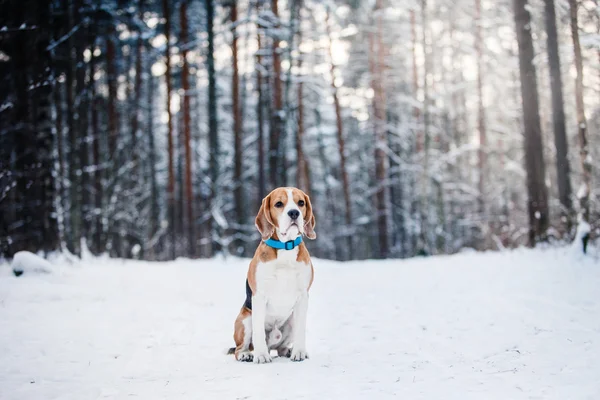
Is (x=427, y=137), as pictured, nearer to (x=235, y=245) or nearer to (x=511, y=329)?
(x=235, y=245)

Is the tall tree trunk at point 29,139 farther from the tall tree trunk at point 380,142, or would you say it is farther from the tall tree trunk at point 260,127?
the tall tree trunk at point 380,142

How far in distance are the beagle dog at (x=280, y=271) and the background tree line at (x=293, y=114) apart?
584cm

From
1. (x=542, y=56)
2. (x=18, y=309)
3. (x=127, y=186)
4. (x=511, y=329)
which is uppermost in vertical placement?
(x=542, y=56)

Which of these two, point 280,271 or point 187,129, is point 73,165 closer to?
point 187,129

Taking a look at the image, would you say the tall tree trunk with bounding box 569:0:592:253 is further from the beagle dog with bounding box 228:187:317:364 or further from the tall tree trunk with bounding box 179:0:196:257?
the tall tree trunk with bounding box 179:0:196:257

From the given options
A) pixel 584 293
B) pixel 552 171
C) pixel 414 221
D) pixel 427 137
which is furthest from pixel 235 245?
pixel 552 171

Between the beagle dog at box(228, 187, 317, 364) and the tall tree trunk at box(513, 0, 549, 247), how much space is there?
9.13m

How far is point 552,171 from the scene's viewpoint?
102 feet

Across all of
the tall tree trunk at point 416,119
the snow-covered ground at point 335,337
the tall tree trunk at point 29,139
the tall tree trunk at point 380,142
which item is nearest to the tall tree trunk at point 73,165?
the tall tree trunk at point 29,139

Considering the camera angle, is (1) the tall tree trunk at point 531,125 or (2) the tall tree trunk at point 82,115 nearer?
(1) the tall tree trunk at point 531,125

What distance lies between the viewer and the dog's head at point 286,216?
446 cm

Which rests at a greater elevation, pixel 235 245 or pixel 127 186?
pixel 127 186

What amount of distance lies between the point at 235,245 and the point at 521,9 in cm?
1161

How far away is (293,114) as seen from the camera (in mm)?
21125
